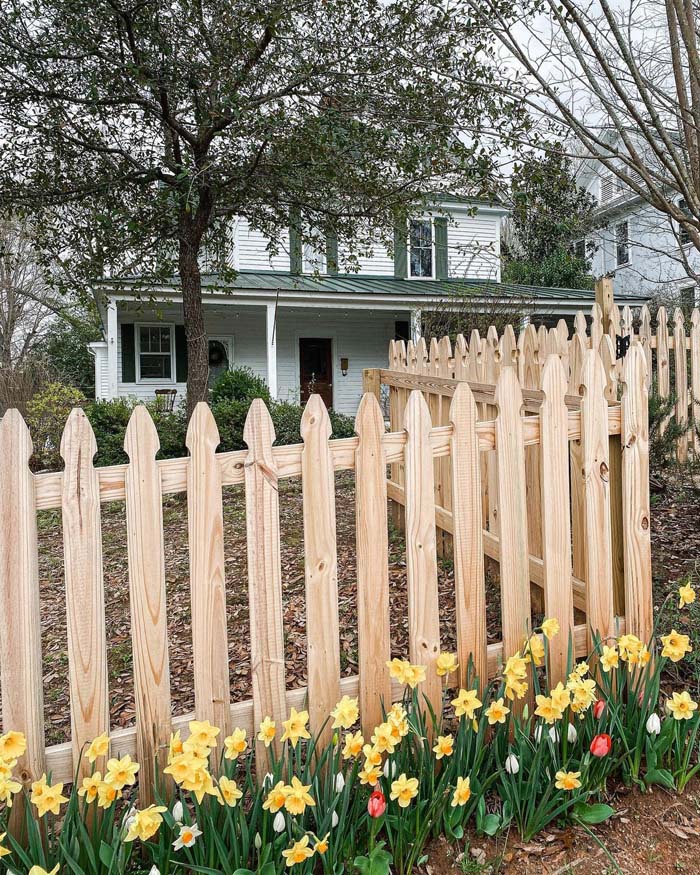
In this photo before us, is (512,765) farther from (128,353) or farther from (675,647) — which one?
(128,353)

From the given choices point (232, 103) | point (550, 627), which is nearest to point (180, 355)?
point (232, 103)

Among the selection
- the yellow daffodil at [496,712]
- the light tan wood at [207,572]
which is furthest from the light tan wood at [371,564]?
the light tan wood at [207,572]

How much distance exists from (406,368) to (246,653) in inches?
125

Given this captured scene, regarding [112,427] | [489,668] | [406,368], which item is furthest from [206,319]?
[489,668]

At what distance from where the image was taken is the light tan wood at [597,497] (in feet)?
7.88

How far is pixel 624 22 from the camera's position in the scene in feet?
11.0

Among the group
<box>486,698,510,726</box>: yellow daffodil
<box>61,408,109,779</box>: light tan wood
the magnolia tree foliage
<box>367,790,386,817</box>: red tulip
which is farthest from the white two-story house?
<box>367,790,386,817</box>: red tulip

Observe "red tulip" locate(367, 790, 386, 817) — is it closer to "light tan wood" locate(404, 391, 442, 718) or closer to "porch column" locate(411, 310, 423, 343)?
"light tan wood" locate(404, 391, 442, 718)

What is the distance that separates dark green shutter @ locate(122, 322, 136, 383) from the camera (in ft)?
49.5

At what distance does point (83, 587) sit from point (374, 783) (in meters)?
0.98

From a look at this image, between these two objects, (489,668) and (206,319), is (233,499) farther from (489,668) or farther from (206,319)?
(206,319)

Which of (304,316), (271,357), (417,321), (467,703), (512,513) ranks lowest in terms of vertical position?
(467,703)

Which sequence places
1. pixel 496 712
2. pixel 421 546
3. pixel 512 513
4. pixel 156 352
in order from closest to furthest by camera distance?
pixel 496 712 → pixel 421 546 → pixel 512 513 → pixel 156 352

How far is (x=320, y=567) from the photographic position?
2020mm
